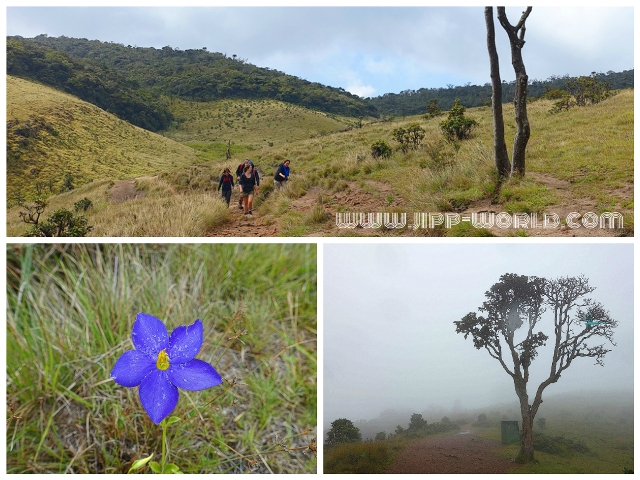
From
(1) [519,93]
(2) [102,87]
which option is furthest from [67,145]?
(1) [519,93]

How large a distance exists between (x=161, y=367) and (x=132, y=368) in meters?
0.08

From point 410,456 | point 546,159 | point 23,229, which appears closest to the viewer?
point 410,456

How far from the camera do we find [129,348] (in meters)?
2.01

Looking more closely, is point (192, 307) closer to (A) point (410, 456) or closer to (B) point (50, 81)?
(A) point (410, 456)

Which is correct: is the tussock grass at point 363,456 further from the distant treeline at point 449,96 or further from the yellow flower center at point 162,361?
the distant treeline at point 449,96

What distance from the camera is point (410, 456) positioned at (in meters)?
3.14

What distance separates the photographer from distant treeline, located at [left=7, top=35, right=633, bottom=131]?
5.41m

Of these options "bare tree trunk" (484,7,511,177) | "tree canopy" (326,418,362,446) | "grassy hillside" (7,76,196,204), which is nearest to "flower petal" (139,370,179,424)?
"tree canopy" (326,418,362,446)

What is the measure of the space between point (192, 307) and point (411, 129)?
4.90 meters

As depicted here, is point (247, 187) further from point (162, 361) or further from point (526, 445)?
point (162, 361)

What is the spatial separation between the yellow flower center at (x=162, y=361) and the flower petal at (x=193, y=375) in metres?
0.02

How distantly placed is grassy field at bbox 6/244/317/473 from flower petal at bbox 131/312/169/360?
0.43m

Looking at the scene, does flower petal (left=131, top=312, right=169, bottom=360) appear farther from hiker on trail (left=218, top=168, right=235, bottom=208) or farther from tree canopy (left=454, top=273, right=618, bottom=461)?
hiker on trail (left=218, top=168, right=235, bottom=208)

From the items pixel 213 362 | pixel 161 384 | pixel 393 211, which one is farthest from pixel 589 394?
pixel 161 384
